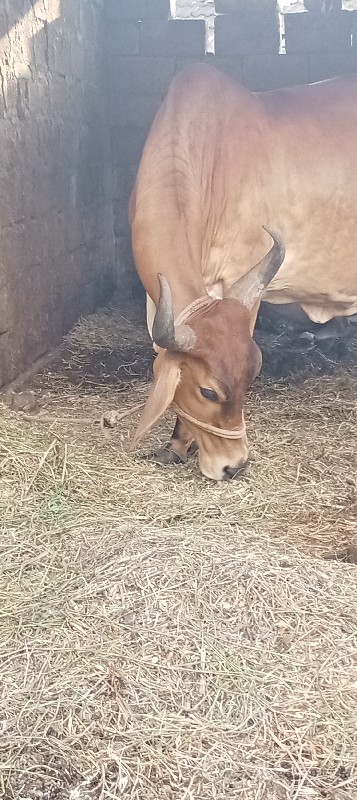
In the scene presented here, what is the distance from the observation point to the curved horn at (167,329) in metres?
3.00

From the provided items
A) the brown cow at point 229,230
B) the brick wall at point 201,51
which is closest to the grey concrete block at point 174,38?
the brick wall at point 201,51

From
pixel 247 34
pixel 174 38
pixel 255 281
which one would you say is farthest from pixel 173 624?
pixel 174 38

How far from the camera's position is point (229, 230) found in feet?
13.1

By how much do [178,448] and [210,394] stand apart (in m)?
0.59

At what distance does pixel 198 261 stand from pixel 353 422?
54.1 inches

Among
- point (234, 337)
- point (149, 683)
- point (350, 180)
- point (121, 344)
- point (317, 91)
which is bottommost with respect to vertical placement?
point (121, 344)

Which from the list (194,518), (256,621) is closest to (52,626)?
(256,621)

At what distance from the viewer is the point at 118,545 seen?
2898 millimetres

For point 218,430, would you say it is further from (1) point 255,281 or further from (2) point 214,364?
(1) point 255,281

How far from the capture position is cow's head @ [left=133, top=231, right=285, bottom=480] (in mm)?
3211

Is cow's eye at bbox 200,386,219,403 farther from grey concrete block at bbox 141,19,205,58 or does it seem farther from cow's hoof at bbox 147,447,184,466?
grey concrete block at bbox 141,19,205,58

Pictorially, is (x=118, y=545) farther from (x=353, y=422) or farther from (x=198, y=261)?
(x=353, y=422)

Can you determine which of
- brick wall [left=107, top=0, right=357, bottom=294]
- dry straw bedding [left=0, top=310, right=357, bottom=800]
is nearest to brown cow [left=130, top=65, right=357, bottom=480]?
dry straw bedding [left=0, top=310, right=357, bottom=800]

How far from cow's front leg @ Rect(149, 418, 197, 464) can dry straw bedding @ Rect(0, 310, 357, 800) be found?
74 mm
